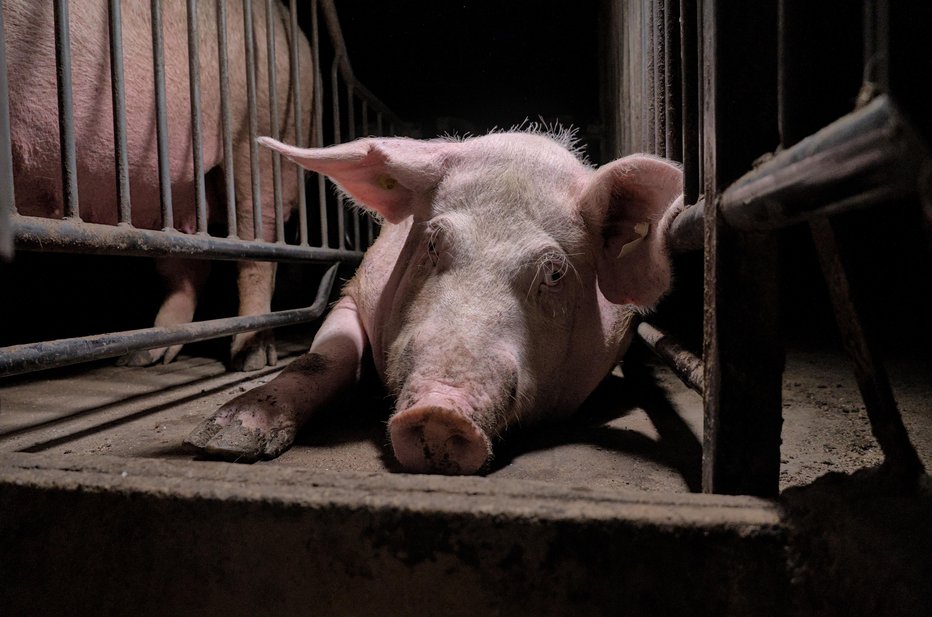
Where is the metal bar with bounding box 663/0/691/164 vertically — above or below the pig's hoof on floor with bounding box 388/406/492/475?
above

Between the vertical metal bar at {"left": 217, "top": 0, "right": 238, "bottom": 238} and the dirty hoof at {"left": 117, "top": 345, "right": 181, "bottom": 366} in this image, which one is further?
the dirty hoof at {"left": 117, "top": 345, "right": 181, "bottom": 366}

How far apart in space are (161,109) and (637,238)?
70.6 inches

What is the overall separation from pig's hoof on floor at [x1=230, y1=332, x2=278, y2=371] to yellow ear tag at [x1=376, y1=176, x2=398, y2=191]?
1.35 meters

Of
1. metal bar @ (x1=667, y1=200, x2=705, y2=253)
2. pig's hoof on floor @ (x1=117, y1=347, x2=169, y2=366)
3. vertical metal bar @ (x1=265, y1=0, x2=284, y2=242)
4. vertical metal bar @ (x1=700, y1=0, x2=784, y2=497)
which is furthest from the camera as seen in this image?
vertical metal bar @ (x1=265, y1=0, x2=284, y2=242)

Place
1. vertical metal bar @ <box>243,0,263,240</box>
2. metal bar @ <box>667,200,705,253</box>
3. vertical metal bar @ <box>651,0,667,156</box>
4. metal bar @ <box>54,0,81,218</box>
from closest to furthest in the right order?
metal bar @ <box>667,200,705,253</box>, metal bar @ <box>54,0,81,218</box>, vertical metal bar @ <box>651,0,667,156</box>, vertical metal bar @ <box>243,0,263,240</box>

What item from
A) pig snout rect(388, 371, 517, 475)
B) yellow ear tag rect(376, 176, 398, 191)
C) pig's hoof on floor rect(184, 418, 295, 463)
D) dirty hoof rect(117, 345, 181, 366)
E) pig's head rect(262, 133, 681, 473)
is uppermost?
yellow ear tag rect(376, 176, 398, 191)

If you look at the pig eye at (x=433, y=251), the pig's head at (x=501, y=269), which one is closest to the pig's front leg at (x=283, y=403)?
the pig's head at (x=501, y=269)

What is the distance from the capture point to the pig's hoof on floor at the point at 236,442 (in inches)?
54.2

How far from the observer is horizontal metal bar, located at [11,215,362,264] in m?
1.47

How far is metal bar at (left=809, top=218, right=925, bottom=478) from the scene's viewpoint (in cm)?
76

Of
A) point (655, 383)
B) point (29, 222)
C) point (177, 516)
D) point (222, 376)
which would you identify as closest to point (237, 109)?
point (222, 376)

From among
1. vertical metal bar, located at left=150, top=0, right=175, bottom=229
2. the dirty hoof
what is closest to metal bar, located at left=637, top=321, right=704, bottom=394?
vertical metal bar, located at left=150, top=0, right=175, bottom=229

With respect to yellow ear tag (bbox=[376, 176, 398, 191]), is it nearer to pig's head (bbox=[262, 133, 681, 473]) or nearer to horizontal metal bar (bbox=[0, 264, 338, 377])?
pig's head (bbox=[262, 133, 681, 473])

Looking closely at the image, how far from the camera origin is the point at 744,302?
2.99 feet
